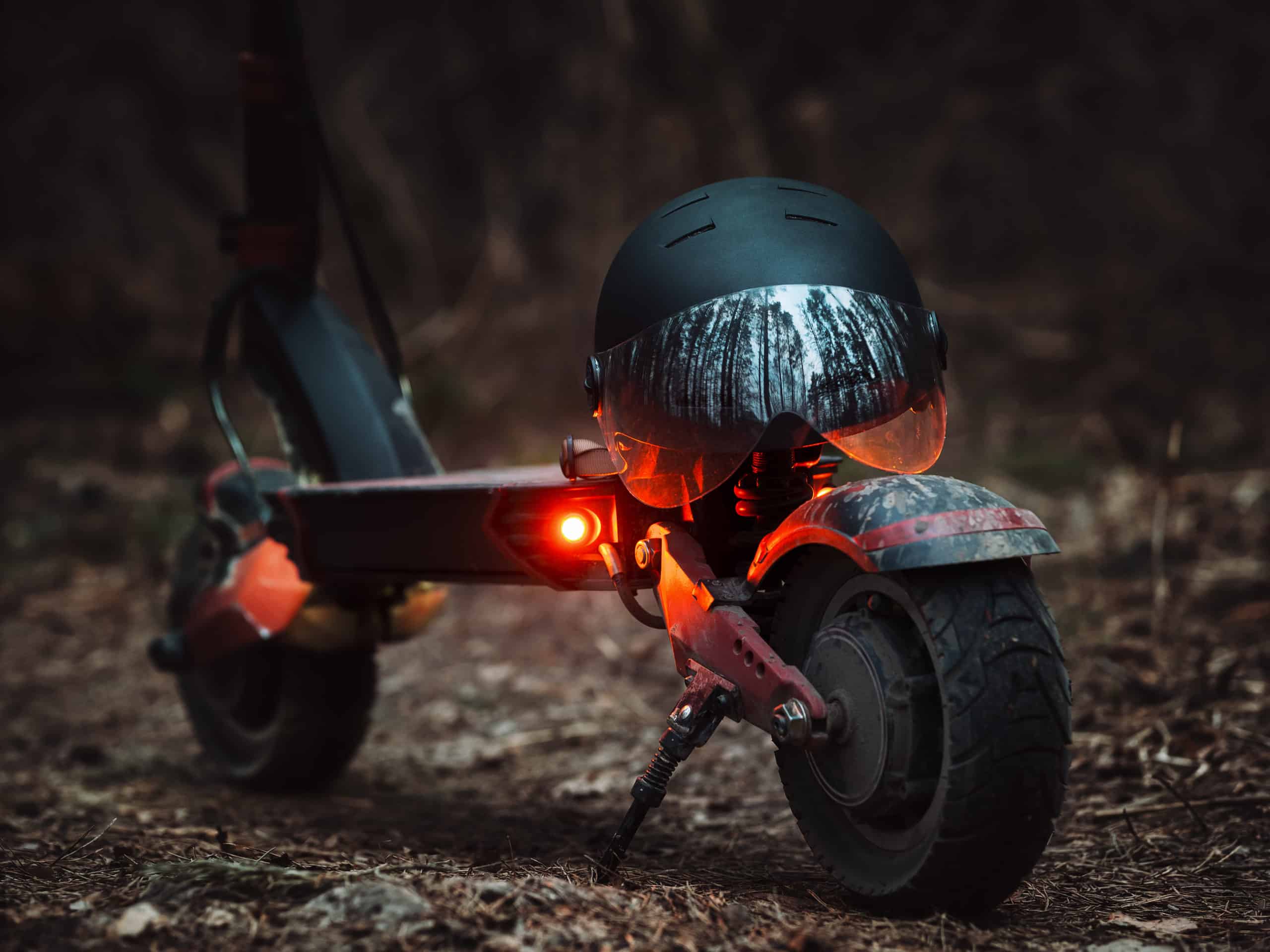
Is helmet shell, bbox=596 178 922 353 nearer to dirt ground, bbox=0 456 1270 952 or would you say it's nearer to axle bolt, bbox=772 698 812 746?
axle bolt, bbox=772 698 812 746

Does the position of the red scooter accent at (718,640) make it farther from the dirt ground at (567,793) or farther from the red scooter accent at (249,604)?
the red scooter accent at (249,604)

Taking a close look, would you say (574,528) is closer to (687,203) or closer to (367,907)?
(687,203)

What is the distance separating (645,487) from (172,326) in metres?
7.70

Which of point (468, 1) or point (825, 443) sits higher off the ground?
point (468, 1)

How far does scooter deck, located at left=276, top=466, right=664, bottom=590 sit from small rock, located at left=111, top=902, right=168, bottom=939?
101 centimetres

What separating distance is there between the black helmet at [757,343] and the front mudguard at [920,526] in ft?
0.57

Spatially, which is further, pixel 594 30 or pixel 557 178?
pixel 557 178

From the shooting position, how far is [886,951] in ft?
6.01

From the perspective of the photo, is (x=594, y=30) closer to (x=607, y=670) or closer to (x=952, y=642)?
(x=607, y=670)

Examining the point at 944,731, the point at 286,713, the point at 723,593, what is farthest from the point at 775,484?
the point at 286,713

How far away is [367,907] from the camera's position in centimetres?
186

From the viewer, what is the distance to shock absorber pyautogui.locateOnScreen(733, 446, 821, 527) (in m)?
2.30

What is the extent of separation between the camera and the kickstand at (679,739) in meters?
2.19

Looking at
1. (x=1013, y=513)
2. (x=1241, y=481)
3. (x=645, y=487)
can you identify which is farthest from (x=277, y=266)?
(x=1241, y=481)
